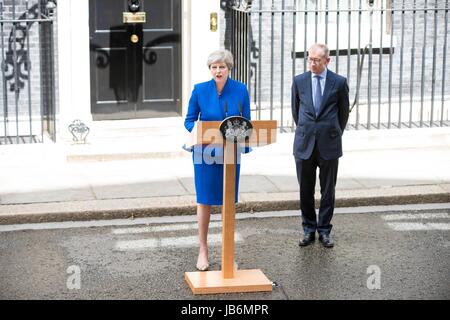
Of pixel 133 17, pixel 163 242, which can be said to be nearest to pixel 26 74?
pixel 133 17

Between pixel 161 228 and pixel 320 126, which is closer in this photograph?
pixel 320 126

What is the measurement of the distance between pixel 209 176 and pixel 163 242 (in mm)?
1198

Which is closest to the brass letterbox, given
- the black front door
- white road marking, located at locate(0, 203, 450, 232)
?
the black front door

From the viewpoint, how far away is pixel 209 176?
28.5 feet

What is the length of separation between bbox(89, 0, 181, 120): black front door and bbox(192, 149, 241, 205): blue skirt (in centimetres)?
468

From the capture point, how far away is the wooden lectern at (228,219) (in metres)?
8.22

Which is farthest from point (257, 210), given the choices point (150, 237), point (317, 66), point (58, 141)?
point (58, 141)

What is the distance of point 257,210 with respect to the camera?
10.7m

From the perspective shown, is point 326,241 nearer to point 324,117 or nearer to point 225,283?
point 324,117

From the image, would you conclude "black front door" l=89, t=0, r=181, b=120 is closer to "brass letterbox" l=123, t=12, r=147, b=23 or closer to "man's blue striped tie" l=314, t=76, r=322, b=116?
"brass letterbox" l=123, t=12, r=147, b=23

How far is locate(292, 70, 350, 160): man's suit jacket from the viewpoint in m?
9.26

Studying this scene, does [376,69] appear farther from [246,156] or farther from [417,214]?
[417,214]

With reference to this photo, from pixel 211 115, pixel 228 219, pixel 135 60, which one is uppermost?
pixel 135 60
